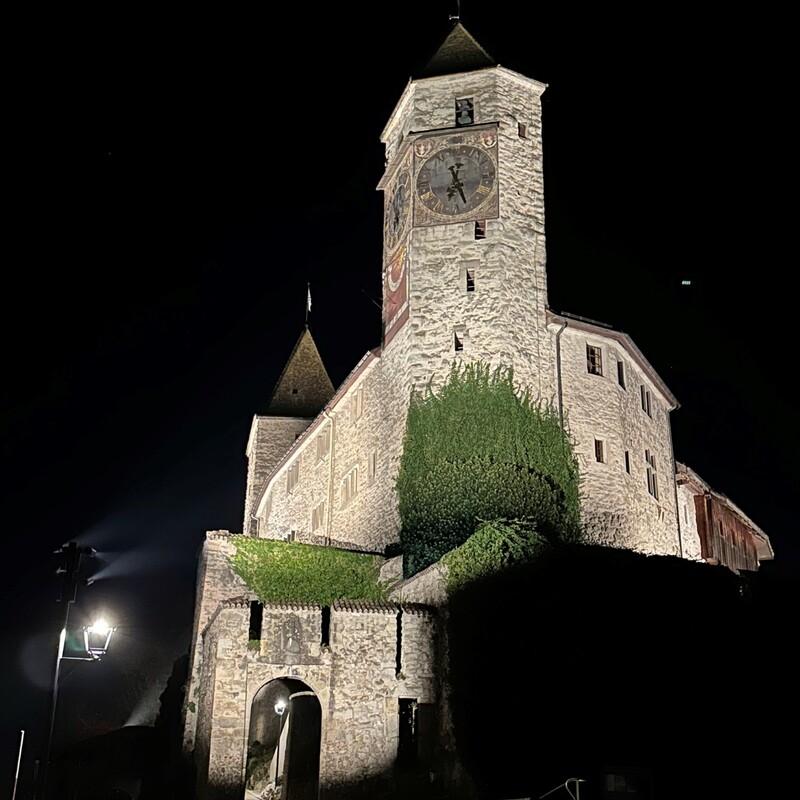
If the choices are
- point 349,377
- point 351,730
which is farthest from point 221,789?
point 349,377

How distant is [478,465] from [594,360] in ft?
18.9

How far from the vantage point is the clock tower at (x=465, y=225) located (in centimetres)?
2825

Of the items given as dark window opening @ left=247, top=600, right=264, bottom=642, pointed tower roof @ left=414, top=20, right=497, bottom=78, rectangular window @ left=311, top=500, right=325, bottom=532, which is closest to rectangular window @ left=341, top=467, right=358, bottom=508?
rectangular window @ left=311, top=500, right=325, bottom=532

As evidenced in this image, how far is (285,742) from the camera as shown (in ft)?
81.8

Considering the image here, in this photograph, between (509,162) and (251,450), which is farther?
(251,450)

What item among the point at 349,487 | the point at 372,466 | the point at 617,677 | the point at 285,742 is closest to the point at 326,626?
the point at 617,677

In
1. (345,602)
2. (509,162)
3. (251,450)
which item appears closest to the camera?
(345,602)

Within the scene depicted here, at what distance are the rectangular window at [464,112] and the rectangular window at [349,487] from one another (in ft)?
37.9

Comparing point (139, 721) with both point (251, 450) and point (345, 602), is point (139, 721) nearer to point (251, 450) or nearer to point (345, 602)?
point (251, 450)

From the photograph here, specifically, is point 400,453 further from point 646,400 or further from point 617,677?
point 617,677

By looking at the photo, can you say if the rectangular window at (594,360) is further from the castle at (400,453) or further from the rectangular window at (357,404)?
the rectangular window at (357,404)

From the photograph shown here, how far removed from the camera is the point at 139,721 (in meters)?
49.1

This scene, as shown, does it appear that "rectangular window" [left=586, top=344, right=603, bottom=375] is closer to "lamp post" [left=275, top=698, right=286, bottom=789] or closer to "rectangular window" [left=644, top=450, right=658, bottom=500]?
"rectangular window" [left=644, top=450, right=658, bottom=500]

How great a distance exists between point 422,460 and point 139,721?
29.8 meters
